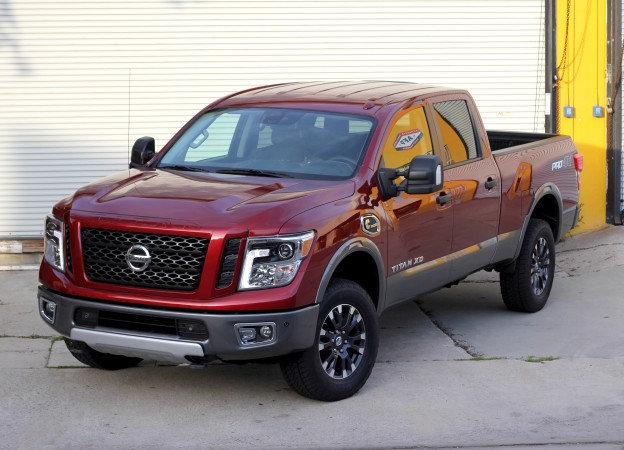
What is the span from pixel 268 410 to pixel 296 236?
3.69 ft

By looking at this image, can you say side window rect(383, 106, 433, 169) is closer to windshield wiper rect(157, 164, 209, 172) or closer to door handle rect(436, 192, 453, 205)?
door handle rect(436, 192, 453, 205)

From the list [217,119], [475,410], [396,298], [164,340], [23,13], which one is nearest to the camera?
[164,340]

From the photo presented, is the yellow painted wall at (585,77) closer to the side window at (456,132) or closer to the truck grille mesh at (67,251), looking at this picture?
the side window at (456,132)

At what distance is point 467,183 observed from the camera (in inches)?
322

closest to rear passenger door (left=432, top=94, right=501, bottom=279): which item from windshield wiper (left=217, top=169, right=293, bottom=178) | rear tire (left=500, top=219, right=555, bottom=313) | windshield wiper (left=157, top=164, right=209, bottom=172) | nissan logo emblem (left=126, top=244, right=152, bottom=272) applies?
rear tire (left=500, top=219, right=555, bottom=313)

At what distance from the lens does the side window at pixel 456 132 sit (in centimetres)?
813

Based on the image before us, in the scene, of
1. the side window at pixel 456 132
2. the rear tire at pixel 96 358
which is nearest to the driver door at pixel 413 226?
the side window at pixel 456 132

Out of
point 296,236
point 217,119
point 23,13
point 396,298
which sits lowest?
point 396,298

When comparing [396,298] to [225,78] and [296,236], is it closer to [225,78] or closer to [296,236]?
[296,236]

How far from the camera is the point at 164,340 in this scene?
20.6 ft

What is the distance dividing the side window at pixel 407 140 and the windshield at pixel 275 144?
187mm

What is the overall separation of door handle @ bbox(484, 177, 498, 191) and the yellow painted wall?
4203mm

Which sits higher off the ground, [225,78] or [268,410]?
[225,78]

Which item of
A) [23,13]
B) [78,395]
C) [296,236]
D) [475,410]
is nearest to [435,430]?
[475,410]
